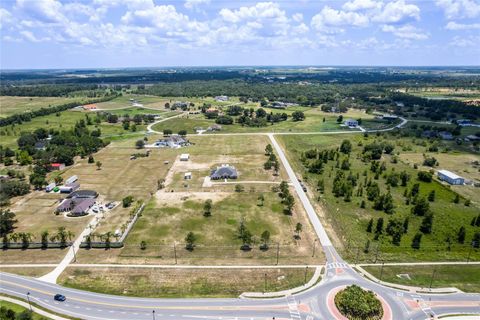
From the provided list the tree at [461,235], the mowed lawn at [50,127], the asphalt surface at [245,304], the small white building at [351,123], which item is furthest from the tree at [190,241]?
the small white building at [351,123]

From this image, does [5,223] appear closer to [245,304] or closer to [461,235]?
[245,304]

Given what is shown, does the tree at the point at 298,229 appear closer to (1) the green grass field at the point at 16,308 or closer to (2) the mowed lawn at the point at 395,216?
(2) the mowed lawn at the point at 395,216

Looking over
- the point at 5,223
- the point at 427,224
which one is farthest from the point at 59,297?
the point at 427,224

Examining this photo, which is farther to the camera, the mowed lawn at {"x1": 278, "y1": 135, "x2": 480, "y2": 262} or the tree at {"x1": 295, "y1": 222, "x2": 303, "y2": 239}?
the tree at {"x1": 295, "y1": 222, "x2": 303, "y2": 239}

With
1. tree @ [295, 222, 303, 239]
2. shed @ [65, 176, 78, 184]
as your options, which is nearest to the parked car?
tree @ [295, 222, 303, 239]


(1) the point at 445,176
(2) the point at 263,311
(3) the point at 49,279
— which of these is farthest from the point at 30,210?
(1) the point at 445,176

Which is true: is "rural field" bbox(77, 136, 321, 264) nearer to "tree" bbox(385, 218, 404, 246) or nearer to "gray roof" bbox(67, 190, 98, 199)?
"gray roof" bbox(67, 190, 98, 199)
